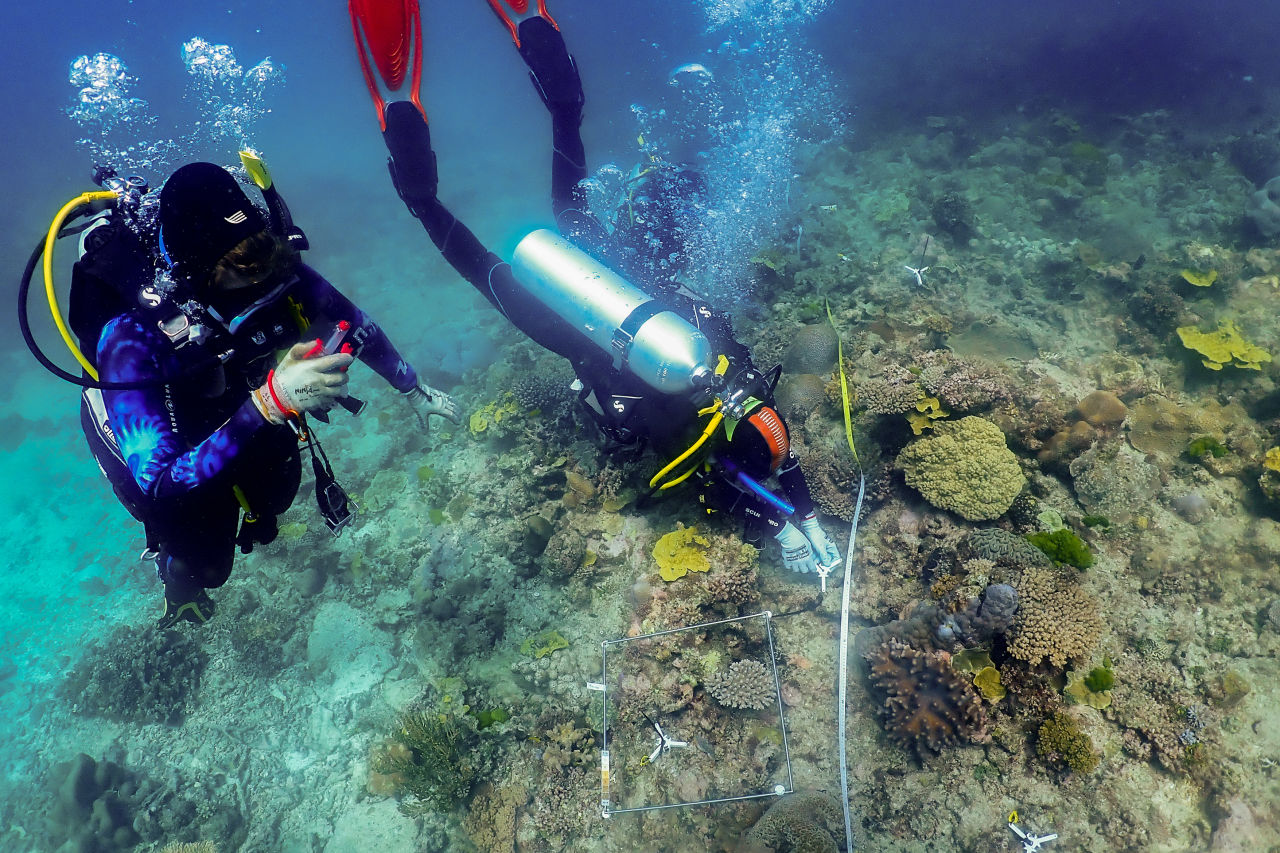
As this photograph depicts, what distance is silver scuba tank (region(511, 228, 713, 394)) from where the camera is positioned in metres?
4.12

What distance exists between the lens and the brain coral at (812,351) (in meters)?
7.25

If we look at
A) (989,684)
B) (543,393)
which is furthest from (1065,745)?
(543,393)

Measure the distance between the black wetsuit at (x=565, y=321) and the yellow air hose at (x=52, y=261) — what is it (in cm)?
270

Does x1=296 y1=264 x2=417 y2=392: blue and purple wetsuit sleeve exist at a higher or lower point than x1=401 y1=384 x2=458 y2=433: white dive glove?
higher

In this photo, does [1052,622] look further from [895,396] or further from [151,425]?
[151,425]

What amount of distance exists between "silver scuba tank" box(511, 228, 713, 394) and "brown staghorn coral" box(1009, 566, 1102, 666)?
3.05 m

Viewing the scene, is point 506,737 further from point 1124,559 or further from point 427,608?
point 1124,559

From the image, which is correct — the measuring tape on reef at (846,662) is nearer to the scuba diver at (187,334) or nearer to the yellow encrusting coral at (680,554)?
the yellow encrusting coral at (680,554)

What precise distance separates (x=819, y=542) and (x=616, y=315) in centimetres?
287

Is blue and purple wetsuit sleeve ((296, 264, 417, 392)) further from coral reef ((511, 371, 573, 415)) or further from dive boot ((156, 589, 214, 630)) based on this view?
coral reef ((511, 371, 573, 415))

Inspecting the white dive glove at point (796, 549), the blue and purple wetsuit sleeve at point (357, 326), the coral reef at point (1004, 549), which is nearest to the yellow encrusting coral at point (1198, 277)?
the coral reef at point (1004, 549)

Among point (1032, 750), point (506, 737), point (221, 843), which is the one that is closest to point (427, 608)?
point (506, 737)

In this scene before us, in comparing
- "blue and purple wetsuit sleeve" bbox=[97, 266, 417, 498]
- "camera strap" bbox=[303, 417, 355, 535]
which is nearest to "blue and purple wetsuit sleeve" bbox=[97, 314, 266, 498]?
"blue and purple wetsuit sleeve" bbox=[97, 266, 417, 498]

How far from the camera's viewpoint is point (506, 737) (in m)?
5.29
